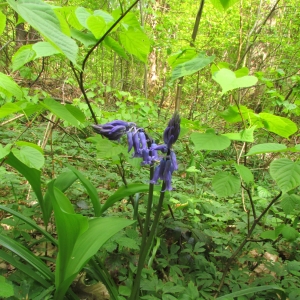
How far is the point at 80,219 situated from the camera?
3.33 feet

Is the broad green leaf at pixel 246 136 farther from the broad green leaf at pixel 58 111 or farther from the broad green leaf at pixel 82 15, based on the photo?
the broad green leaf at pixel 82 15

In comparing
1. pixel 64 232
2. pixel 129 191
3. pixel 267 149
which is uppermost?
pixel 267 149

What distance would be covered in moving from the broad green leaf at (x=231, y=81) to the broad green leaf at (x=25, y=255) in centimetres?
121

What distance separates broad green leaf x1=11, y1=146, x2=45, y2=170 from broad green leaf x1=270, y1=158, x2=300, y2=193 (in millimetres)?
1037

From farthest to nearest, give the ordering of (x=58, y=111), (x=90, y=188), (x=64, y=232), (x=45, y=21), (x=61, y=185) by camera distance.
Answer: (x=61, y=185)
(x=90, y=188)
(x=58, y=111)
(x=64, y=232)
(x=45, y=21)

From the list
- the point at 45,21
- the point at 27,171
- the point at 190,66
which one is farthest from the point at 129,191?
the point at 45,21

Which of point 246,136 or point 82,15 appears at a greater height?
point 82,15

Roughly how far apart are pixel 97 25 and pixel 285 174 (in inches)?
41.4

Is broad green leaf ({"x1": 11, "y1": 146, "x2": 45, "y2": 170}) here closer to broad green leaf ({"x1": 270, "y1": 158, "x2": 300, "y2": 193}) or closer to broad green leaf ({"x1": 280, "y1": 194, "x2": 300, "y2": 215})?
broad green leaf ({"x1": 270, "y1": 158, "x2": 300, "y2": 193})

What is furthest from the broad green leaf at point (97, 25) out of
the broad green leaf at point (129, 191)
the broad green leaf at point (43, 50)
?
the broad green leaf at point (129, 191)

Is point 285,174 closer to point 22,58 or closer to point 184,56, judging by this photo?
point 184,56

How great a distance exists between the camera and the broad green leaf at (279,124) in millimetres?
1146

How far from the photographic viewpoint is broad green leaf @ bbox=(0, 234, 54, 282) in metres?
1.25

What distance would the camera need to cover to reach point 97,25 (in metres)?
1.19
